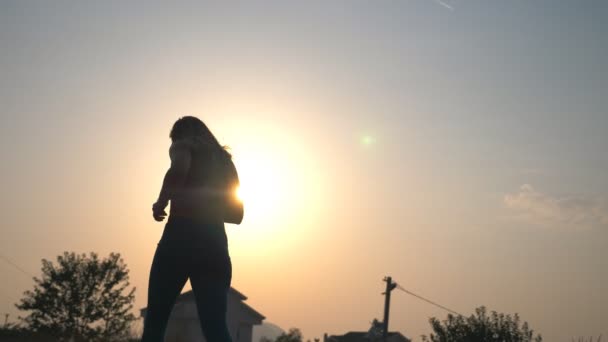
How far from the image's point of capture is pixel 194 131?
14.4 ft

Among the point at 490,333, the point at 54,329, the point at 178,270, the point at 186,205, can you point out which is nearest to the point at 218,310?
the point at 178,270

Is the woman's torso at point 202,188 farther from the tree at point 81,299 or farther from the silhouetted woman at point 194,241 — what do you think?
the tree at point 81,299

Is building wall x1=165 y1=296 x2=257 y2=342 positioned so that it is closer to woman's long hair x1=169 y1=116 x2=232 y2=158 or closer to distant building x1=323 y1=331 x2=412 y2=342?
distant building x1=323 y1=331 x2=412 y2=342

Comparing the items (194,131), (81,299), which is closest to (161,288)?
(194,131)

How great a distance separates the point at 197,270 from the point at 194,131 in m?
0.96

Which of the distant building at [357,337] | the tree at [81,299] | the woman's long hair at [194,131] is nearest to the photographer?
the woman's long hair at [194,131]

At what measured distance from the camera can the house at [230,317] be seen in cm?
4772

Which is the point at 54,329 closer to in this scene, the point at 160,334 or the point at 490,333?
the point at 490,333

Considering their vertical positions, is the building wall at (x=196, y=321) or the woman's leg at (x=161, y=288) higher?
the building wall at (x=196, y=321)

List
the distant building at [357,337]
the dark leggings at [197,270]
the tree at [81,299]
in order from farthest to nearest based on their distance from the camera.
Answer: the distant building at [357,337] → the tree at [81,299] → the dark leggings at [197,270]

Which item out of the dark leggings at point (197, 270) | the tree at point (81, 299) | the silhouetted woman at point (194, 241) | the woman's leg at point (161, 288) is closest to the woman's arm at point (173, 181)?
the silhouetted woman at point (194, 241)

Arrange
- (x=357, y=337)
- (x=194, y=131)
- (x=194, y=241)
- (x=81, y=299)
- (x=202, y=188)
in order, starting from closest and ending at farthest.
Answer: (x=194, y=241) → (x=202, y=188) → (x=194, y=131) → (x=81, y=299) → (x=357, y=337)

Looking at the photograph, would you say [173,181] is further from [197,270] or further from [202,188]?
[197,270]

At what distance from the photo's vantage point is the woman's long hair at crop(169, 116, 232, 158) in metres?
4.37
